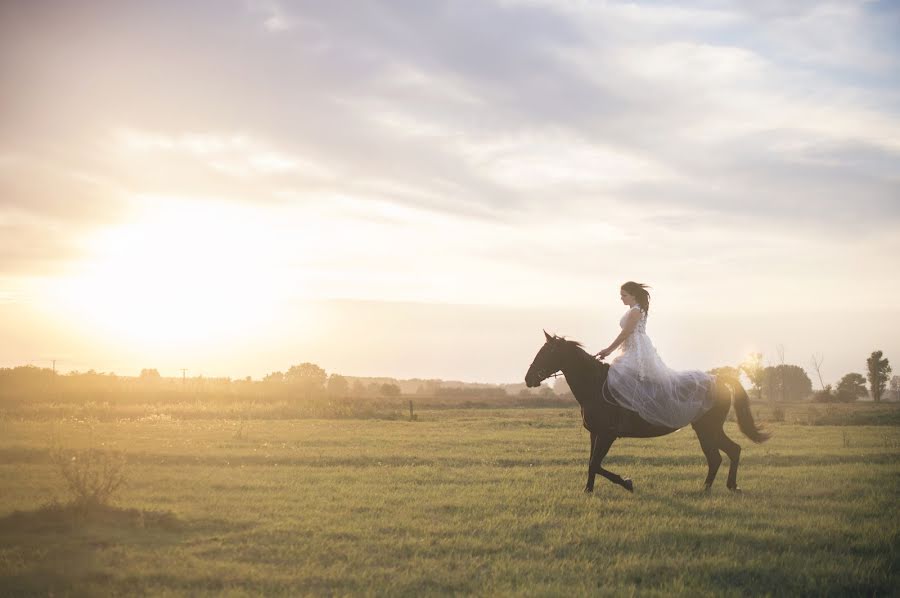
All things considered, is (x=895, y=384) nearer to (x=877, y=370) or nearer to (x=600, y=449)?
(x=877, y=370)

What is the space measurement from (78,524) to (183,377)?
60.2m

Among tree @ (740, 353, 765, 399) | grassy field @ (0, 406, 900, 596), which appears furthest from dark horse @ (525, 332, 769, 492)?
tree @ (740, 353, 765, 399)

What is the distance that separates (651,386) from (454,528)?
16.0 feet

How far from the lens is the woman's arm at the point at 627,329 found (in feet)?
41.7

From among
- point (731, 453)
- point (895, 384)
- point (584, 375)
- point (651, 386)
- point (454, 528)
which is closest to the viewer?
point (454, 528)

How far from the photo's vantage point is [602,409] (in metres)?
12.6

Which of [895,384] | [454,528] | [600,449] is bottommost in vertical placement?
[895,384]

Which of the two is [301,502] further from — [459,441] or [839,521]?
[459,441]

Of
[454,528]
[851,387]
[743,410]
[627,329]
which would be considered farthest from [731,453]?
[851,387]

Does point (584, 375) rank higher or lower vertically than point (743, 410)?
higher

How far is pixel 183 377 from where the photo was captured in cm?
6650

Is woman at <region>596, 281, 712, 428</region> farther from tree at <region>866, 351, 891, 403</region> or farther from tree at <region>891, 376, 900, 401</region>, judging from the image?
tree at <region>891, 376, 900, 401</region>

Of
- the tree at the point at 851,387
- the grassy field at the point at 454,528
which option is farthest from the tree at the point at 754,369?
the grassy field at the point at 454,528

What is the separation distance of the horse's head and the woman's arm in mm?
766
